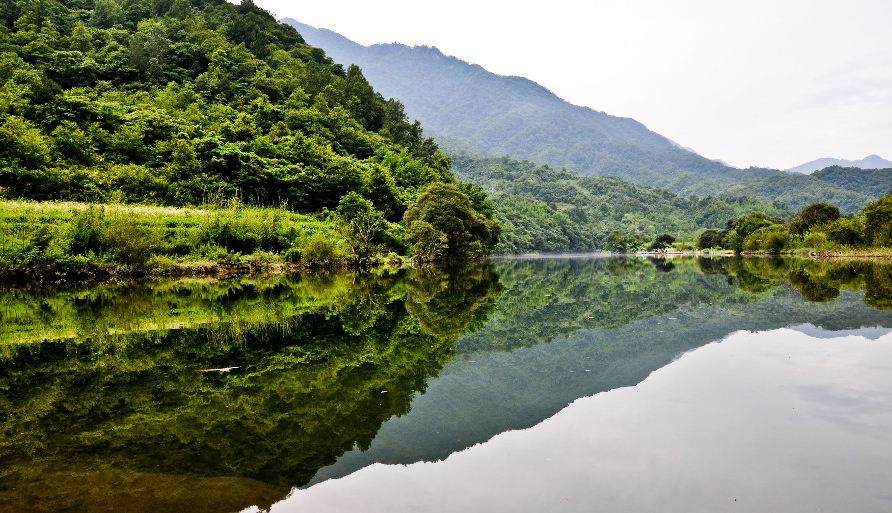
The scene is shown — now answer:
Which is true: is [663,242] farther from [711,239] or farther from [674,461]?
[674,461]

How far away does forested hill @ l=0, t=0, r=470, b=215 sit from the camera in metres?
38.4

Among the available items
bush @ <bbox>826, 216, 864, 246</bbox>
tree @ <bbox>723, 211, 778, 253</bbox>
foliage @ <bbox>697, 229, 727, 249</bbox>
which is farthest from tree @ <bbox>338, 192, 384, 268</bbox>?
foliage @ <bbox>697, 229, 727, 249</bbox>

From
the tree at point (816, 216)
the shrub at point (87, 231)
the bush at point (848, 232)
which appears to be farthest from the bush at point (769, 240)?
the shrub at point (87, 231)

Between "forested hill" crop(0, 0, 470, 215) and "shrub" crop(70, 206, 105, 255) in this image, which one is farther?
"forested hill" crop(0, 0, 470, 215)

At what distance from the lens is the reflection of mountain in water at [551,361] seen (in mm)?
6176

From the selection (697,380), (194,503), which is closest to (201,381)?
(194,503)

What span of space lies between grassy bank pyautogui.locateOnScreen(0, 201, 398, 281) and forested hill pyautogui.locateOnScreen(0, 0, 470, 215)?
14.9 feet

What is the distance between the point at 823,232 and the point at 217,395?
3015 inches

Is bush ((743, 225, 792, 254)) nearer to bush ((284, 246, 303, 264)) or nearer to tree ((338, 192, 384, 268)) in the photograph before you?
tree ((338, 192, 384, 268))

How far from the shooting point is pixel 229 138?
48719 mm

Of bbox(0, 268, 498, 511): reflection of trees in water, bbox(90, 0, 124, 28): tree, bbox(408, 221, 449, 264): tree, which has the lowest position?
bbox(408, 221, 449, 264): tree

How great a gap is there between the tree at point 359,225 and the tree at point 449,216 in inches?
166

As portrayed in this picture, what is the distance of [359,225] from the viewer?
134 feet

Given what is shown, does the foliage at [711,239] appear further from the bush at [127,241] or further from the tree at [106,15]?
the tree at [106,15]
